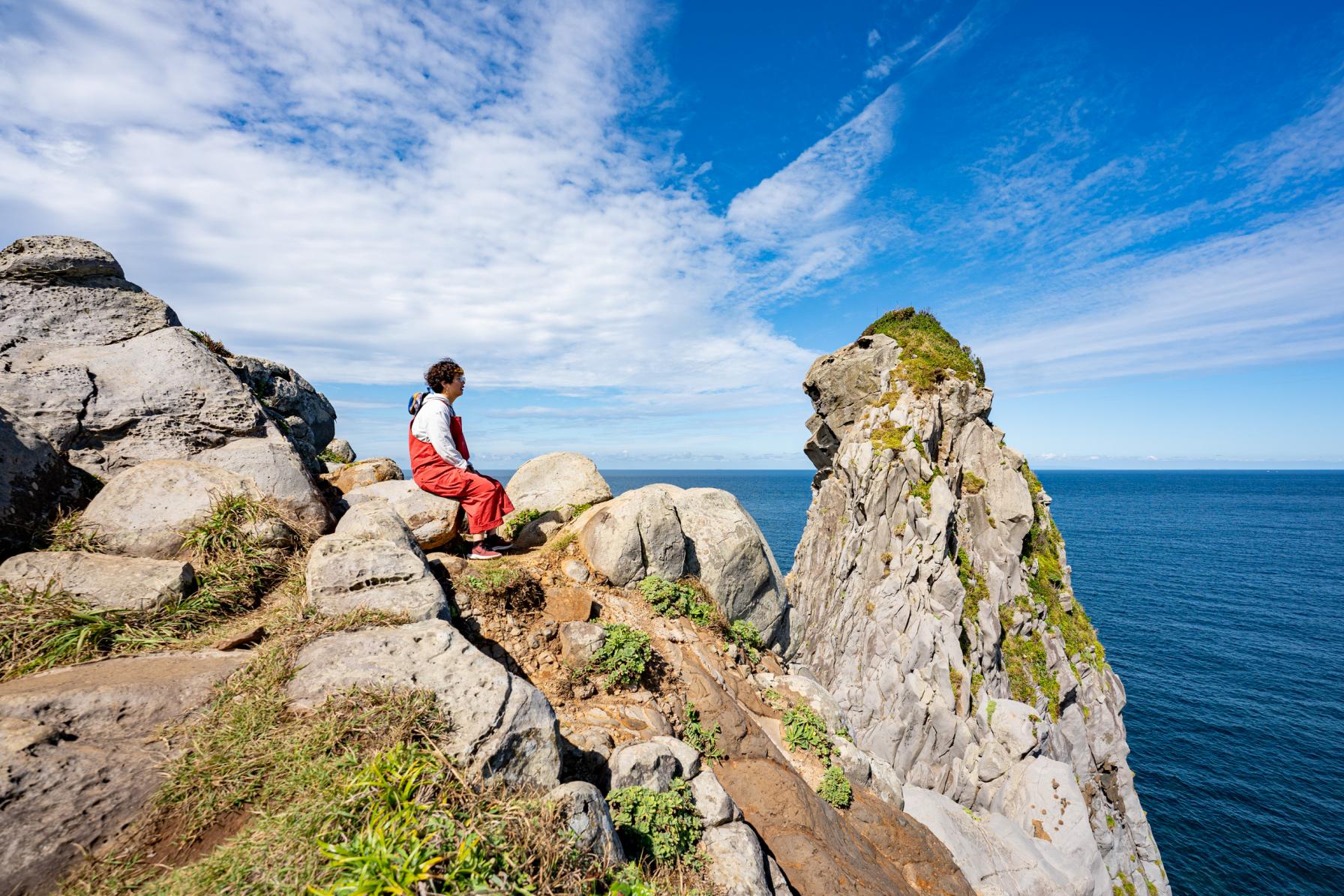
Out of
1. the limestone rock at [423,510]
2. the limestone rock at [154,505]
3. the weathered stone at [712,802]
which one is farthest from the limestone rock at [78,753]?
the weathered stone at [712,802]

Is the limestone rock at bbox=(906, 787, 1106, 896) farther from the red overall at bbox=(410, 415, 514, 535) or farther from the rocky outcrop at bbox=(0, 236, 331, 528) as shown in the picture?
the rocky outcrop at bbox=(0, 236, 331, 528)

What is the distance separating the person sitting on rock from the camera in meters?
10.7

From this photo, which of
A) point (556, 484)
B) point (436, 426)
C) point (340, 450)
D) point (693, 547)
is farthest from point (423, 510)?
point (340, 450)

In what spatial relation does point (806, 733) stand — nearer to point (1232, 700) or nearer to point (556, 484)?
point (556, 484)

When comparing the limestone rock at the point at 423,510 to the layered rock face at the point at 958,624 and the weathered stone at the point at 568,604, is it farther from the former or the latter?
the layered rock face at the point at 958,624

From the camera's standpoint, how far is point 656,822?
6.66 m

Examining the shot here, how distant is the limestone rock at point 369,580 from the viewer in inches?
271

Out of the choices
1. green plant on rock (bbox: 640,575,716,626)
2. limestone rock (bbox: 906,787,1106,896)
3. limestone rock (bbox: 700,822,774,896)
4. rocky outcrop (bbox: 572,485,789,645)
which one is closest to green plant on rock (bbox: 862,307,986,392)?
limestone rock (bbox: 906,787,1106,896)

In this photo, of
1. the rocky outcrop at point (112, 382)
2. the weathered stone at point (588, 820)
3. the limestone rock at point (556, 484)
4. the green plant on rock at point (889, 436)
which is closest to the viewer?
the weathered stone at point (588, 820)

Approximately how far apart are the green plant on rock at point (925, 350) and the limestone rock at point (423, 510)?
3676 centimetres

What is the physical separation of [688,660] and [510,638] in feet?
11.6

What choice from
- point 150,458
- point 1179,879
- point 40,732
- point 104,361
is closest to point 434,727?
point 40,732

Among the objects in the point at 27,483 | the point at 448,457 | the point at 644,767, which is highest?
the point at 448,457

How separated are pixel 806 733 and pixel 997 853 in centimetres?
1227
